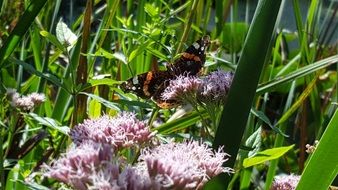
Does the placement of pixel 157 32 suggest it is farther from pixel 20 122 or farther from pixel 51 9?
pixel 51 9

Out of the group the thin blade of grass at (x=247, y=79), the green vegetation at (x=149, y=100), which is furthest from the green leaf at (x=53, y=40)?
the thin blade of grass at (x=247, y=79)

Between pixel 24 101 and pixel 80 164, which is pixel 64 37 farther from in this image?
pixel 80 164

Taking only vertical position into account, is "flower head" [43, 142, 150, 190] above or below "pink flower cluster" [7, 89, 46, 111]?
above

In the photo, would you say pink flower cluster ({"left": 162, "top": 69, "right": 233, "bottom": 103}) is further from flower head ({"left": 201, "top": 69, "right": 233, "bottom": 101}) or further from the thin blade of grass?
the thin blade of grass

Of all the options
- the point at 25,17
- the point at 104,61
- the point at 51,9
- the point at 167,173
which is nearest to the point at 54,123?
the point at 25,17

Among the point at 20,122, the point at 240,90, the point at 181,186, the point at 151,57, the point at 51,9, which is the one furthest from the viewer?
the point at 51,9

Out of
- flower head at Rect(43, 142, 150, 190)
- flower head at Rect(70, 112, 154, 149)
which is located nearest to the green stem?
flower head at Rect(70, 112, 154, 149)

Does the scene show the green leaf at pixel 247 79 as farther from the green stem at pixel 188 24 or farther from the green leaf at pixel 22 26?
the green stem at pixel 188 24
